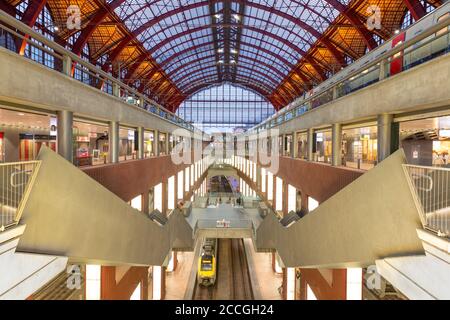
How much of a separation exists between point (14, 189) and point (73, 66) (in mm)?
6906

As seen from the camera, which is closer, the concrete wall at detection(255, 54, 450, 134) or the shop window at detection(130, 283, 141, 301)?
the concrete wall at detection(255, 54, 450, 134)

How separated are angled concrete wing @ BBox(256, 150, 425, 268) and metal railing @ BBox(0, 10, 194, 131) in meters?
8.04

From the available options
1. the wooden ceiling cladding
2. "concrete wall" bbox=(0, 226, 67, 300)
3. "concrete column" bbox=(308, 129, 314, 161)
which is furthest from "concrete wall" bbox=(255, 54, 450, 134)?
the wooden ceiling cladding

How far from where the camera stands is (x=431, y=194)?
18.8ft

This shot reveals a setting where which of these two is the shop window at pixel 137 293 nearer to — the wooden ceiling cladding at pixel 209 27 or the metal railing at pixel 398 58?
the metal railing at pixel 398 58

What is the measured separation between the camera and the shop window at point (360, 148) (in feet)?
38.1

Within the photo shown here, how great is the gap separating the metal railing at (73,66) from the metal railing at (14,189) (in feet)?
9.78

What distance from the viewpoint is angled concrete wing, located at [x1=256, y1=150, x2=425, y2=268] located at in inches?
230

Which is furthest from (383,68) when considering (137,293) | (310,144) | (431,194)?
(137,293)

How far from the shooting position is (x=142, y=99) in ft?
55.8

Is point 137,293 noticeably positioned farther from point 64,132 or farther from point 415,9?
point 415,9

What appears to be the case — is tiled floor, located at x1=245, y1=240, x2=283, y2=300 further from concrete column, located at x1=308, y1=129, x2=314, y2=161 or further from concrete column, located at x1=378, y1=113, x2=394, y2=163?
concrete column, located at x1=378, y1=113, x2=394, y2=163
